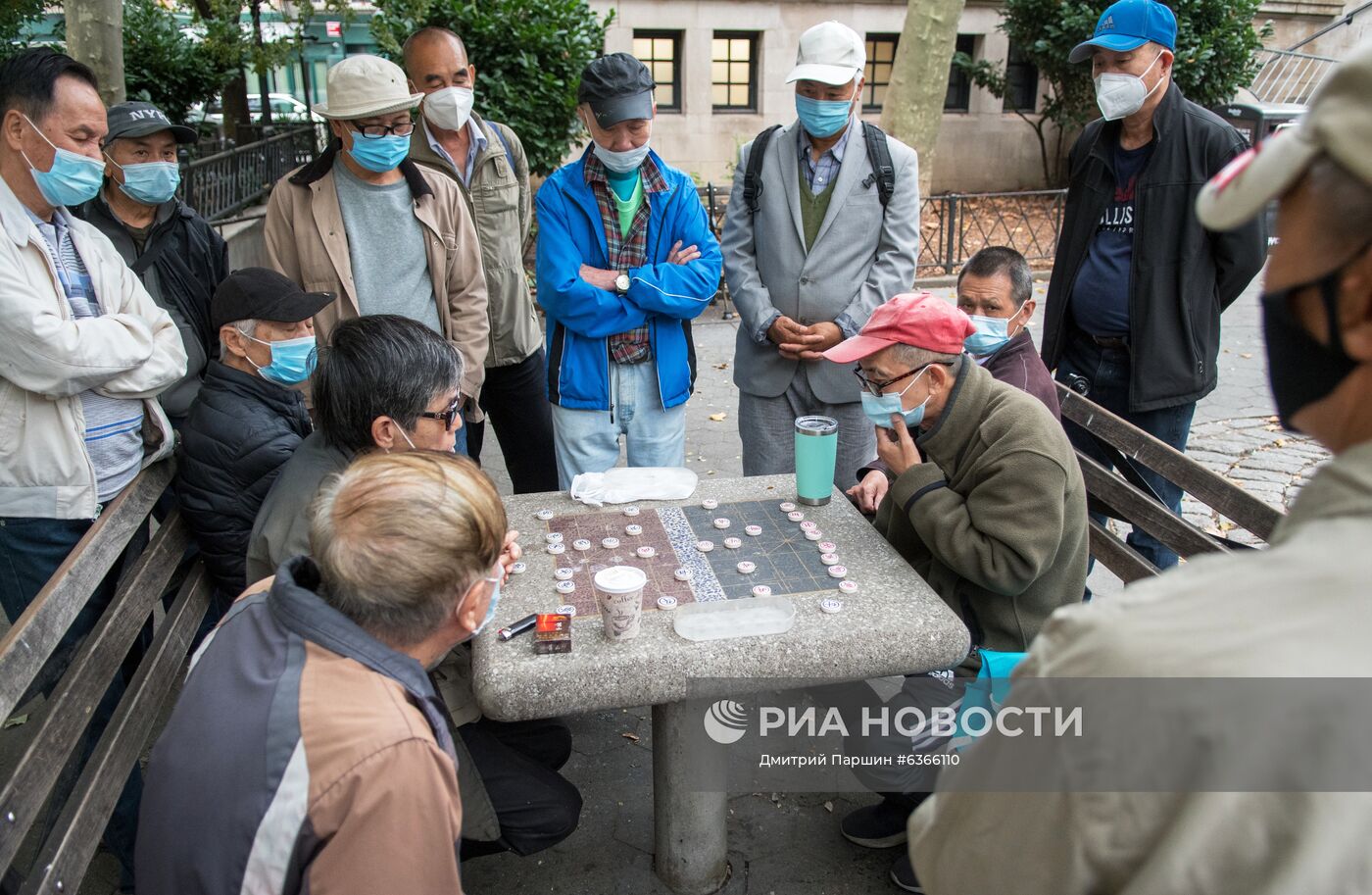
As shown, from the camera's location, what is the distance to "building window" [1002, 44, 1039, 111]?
15.6 meters

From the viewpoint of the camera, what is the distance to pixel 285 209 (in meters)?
3.61

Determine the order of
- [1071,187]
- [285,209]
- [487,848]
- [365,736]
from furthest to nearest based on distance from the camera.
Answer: [1071,187] → [285,209] → [487,848] → [365,736]

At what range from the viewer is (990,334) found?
3.40 meters

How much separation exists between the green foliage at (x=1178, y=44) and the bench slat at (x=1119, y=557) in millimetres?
9948

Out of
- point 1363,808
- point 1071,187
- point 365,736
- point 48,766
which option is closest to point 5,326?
point 48,766

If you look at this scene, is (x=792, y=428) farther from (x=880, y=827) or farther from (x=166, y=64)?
(x=166, y=64)

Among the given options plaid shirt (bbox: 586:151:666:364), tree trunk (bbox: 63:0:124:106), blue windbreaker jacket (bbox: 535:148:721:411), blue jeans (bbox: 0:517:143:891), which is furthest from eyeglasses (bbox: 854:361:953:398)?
tree trunk (bbox: 63:0:124:106)

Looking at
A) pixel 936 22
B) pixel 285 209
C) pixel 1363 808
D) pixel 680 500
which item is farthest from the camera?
pixel 936 22

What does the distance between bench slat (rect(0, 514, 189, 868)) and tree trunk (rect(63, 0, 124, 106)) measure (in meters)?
3.60

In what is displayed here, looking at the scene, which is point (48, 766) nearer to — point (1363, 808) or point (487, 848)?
point (487, 848)

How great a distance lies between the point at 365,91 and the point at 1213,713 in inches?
136

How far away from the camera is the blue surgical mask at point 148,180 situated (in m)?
3.48

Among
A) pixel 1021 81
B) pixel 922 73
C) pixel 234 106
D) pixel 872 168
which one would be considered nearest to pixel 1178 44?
pixel 922 73

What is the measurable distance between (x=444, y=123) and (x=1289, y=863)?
397 centimetres
